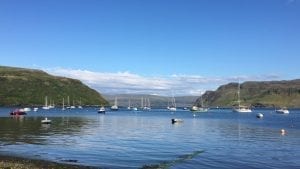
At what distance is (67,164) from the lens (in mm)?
55156

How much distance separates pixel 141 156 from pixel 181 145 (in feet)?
63.9

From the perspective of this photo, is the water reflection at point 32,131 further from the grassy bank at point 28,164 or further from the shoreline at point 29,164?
the grassy bank at point 28,164

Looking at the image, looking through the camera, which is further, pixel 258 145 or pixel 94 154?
pixel 258 145

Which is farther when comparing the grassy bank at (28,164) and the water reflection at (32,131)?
the water reflection at (32,131)

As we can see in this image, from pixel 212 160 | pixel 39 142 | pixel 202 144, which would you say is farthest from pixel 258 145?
pixel 39 142

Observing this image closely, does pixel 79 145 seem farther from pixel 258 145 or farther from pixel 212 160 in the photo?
pixel 258 145

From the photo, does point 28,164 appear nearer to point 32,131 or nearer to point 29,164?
point 29,164

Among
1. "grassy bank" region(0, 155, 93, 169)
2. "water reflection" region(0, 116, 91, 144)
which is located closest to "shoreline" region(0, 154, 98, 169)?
"grassy bank" region(0, 155, 93, 169)

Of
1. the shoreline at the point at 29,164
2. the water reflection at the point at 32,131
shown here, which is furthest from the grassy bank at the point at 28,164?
the water reflection at the point at 32,131

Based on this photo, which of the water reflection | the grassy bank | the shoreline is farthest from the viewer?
the water reflection

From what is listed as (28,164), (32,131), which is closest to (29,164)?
(28,164)

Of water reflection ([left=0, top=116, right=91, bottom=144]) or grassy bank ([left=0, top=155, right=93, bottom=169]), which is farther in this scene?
water reflection ([left=0, top=116, right=91, bottom=144])

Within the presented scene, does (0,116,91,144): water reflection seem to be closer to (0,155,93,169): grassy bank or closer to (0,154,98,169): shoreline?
(0,154,98,169): shoreline

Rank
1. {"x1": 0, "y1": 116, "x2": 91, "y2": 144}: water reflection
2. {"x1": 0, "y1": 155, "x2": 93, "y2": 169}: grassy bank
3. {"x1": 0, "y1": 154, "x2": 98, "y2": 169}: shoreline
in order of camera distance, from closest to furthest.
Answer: {"x1": 0, "y1": 155, "x2": 93, "y2": 169}: grassy bank < {"x1": 0, "y1": 154, "x2": 98, "y2": 169}: shoreline < {"x1": 0, "y1": 116, "x2": 91, "y2": 144}: water reflection
